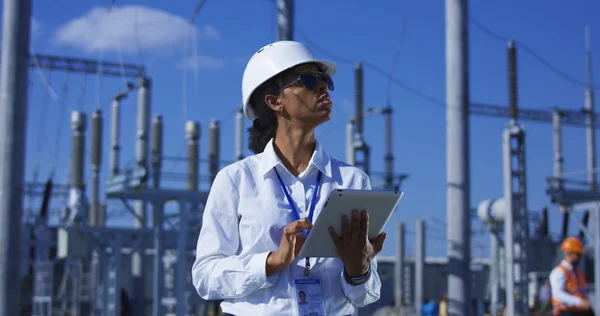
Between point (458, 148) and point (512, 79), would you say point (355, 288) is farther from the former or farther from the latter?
point (512, 79)

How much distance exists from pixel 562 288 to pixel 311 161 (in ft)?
22.9

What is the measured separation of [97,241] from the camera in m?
27.1

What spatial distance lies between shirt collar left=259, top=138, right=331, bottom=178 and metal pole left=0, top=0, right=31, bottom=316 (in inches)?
224

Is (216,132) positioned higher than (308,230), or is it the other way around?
(216,132)

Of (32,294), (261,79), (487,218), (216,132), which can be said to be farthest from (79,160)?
(261,79)

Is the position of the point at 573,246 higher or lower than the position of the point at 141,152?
lower

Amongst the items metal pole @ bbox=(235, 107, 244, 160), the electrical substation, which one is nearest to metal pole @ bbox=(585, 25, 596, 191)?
the electrical substation

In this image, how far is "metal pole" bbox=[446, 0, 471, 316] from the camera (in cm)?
982

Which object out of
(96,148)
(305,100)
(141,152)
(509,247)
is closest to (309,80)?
(305,100)

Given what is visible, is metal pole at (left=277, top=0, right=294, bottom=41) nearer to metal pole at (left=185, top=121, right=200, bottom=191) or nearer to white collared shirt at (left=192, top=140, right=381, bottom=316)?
white collared shirt at (left=192, top=140, right=381, bottom=316)

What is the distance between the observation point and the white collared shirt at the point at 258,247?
238cm

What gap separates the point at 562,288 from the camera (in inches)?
350

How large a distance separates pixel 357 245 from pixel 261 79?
0.62m

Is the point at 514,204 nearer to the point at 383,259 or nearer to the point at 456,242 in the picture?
the point at 456,242
